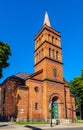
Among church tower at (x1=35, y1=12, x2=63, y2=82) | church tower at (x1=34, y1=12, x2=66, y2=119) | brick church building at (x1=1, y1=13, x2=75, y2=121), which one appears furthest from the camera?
church tower at (x1=35, y1=12, x2=63, y2=82)

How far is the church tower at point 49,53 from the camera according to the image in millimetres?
43025

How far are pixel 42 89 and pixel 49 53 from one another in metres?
8.51

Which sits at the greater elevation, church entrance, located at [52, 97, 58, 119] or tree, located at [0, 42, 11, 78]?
tree, located at [0, 42, 11, 78]

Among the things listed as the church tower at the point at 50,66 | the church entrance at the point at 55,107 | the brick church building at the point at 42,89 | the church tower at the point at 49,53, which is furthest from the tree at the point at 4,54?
the church entrance at the point at 55,107

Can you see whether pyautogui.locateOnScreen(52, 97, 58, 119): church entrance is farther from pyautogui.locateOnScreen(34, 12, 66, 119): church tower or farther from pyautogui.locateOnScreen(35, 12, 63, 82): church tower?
pyautogui.locateOnScreen(35, 12, 63, 82): church tower

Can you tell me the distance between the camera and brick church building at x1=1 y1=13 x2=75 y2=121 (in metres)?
38.9

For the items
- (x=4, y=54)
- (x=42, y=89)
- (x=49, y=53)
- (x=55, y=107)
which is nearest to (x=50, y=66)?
(x=49, y=53)

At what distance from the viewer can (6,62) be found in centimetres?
2844

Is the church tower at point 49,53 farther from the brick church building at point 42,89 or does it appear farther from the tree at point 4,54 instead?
the tree at point 4,54

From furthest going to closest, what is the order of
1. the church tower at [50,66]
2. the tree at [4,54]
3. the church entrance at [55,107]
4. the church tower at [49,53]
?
the church tower at [49,53] < the church entrance at [55,107] < the church tower at [50,66] < the tree at [4,54]

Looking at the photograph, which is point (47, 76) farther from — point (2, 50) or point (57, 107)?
point (2, 50)

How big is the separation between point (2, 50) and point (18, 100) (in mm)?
14202

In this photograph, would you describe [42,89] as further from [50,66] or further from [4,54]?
[4,54]

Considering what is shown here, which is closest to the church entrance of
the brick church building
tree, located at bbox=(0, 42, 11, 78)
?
the brick church building
